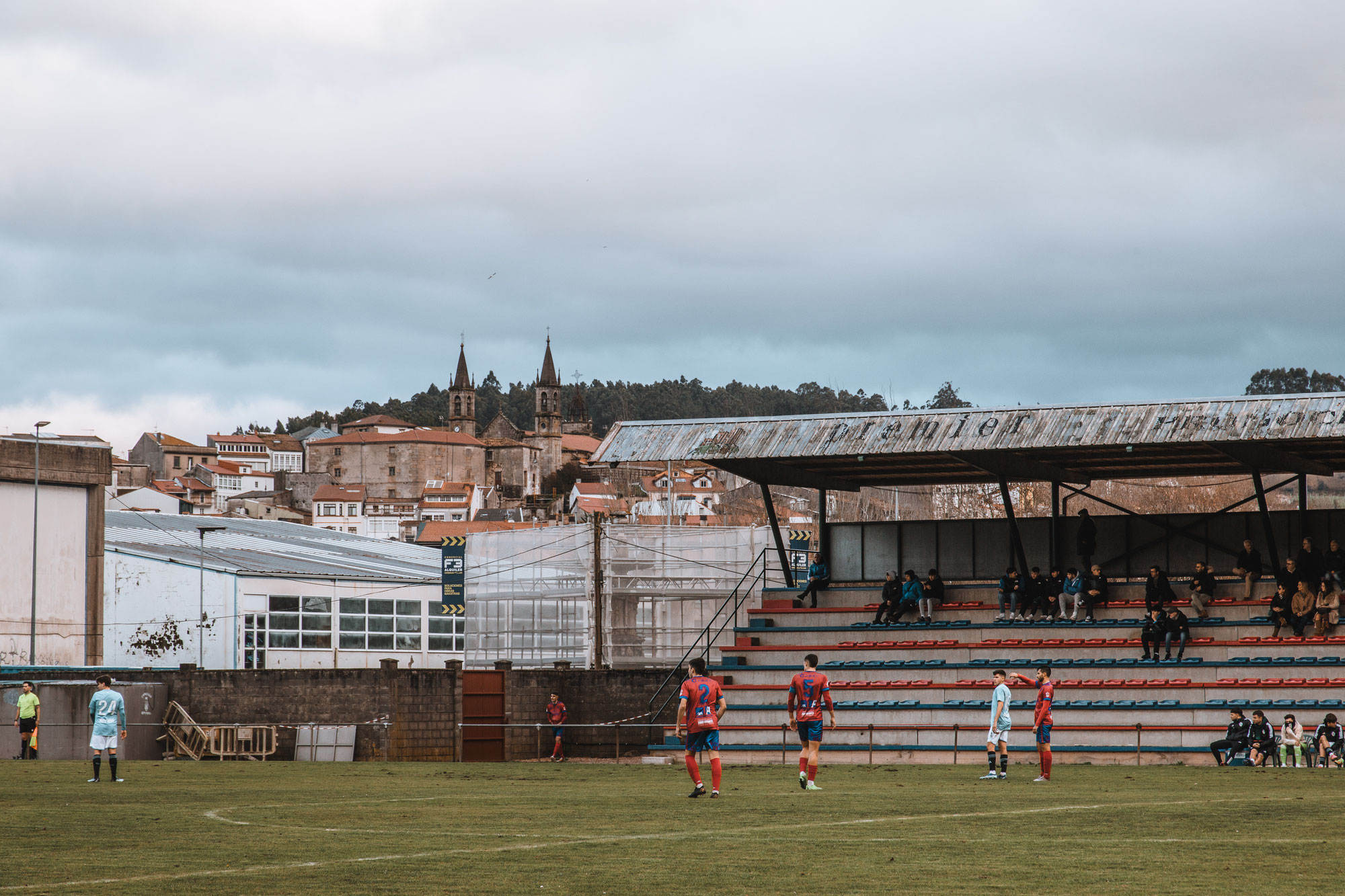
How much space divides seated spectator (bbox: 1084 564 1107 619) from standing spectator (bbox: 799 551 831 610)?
21.5 feet

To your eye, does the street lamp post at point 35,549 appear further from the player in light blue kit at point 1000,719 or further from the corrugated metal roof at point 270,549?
the player in light blue kit at point 1000,719

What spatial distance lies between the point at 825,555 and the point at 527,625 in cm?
1727

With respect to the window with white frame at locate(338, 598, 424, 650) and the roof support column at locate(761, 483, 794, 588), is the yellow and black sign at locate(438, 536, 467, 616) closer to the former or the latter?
the window with white frame at locate(338, 598, 424, 650)

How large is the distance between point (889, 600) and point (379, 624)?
33.2 m

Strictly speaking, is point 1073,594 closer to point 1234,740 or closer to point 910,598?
point 910,598

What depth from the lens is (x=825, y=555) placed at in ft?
128

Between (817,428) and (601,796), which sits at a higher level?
(817,428)

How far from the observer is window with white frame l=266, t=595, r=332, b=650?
6075cm

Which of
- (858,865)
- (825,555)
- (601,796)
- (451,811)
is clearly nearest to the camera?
(858,865)

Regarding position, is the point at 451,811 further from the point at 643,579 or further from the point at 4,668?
the point at 643,579

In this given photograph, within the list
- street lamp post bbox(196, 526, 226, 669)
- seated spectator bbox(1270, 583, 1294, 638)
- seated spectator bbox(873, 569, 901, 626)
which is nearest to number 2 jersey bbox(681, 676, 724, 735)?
seated spectator bbox(1270, 583, 1294, 638)

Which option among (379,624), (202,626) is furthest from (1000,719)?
(379,624)

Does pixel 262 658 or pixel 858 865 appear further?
pixel 262 658

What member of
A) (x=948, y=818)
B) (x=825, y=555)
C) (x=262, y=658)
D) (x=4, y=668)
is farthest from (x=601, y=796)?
(x=262, y=658)
